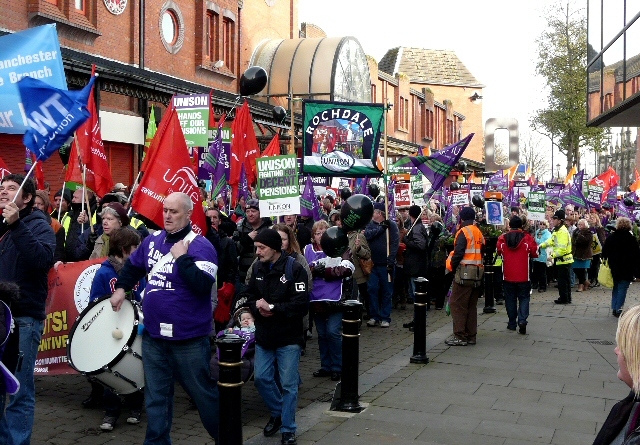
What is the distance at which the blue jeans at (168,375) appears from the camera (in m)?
5.25

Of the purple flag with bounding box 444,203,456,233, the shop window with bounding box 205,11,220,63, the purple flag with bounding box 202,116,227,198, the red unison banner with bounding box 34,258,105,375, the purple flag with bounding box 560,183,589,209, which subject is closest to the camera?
the red unison banner with bounding box 34,258,105,375

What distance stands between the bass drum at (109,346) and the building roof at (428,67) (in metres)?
61.0

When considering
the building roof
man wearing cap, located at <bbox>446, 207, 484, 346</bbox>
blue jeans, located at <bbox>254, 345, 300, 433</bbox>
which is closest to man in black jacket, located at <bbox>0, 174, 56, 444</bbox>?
blue jeans, located at <bbox>254, 345, 300, 433</bbox>

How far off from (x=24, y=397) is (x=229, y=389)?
140 centimetres

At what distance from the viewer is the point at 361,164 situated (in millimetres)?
12203

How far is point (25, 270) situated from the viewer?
5.32 metres

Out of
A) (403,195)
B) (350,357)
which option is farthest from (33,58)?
(403,195)

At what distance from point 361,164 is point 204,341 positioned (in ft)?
23.6

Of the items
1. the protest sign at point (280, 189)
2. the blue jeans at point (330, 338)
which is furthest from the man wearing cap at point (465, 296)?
the blue jeans at point (330, 338)

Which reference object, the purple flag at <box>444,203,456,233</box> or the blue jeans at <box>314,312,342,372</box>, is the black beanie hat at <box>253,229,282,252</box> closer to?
the blue jeans at <box>314,312,342,372</box>

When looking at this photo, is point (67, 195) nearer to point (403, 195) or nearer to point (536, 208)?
point (403, 195)

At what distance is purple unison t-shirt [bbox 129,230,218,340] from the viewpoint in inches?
204

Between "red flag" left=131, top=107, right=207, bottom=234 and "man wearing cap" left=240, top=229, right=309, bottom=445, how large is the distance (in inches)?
49.7

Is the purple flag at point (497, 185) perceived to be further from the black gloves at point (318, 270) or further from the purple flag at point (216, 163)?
the black gloves at point (318, 270)
